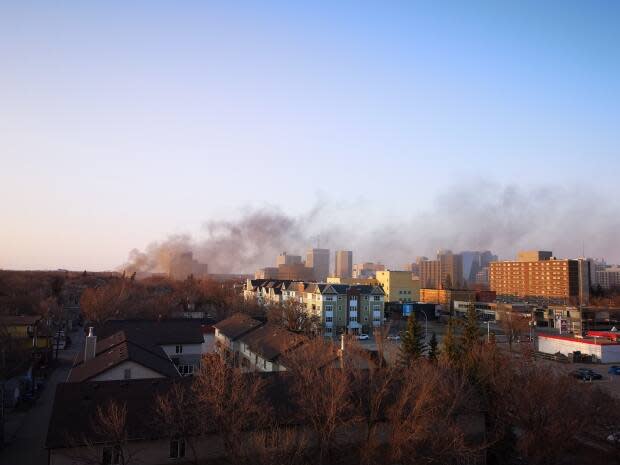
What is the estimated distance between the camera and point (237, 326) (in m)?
38.3

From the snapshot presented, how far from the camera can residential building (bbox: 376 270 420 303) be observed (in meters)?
86.0

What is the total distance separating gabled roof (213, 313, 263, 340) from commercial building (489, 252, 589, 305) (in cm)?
6895

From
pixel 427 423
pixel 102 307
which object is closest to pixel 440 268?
pixel 102 307

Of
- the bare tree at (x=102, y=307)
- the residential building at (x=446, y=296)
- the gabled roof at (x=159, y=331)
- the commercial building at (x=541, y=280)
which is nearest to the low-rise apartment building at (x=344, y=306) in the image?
the bare tree at (x=102, y=307)

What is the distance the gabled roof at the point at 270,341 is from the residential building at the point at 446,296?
184 ft

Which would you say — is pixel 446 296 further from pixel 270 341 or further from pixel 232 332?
pixel 270 341

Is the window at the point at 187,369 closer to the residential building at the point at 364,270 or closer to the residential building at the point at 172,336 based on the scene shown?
the residential building at the point at 172,336

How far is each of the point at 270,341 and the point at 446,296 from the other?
230ft

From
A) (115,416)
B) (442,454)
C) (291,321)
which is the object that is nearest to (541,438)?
(442,454)

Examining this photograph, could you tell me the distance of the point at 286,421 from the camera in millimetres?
14812

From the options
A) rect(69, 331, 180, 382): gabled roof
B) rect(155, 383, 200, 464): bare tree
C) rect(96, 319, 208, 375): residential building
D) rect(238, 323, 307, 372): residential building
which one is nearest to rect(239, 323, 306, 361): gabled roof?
rect(238, 323, 307, 372): residential building

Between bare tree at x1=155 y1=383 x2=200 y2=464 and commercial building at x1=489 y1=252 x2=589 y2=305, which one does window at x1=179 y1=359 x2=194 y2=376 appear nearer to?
bare tree at x1=155 y1=383 x2=200 y2=464

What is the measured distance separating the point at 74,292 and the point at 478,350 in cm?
9497

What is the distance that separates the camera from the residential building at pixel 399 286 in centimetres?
8600
